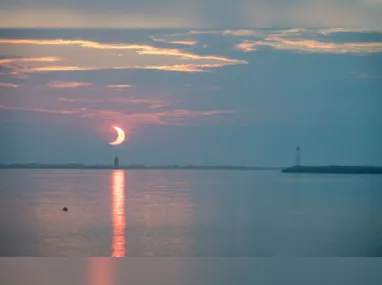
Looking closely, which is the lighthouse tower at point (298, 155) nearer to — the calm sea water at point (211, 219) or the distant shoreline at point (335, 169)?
A: the distant shoreline at point (335, 169)

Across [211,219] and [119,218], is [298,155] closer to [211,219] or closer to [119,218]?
[211,219]

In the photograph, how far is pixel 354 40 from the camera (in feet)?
19.4

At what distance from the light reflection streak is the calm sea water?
12 mm

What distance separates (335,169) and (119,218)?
252 centimetres

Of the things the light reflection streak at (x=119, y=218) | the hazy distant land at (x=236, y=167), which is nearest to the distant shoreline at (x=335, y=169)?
the hazy distant land at (x=236, y=167)

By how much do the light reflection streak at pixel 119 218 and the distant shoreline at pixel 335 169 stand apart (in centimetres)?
188

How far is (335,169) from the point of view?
6.61 metres

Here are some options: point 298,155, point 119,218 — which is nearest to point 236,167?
point 298,155

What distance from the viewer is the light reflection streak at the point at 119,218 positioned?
688 centimetres

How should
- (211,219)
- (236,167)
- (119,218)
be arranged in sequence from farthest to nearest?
(119,218)
(211,219)
(236,167)

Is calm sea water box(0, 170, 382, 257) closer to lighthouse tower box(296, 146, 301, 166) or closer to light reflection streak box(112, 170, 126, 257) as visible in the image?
light reflection streak box(112, 170, 126, 257)

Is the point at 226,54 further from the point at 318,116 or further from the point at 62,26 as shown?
the point at 62,26

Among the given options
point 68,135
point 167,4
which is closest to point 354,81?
point 167,4

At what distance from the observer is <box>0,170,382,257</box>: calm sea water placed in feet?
20.8
